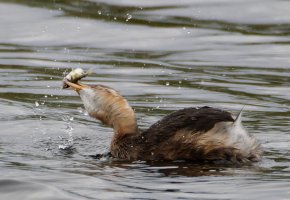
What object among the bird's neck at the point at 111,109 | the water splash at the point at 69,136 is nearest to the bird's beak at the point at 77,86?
the bird's neck at the point at 111,109

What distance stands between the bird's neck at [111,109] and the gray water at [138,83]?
0.25m

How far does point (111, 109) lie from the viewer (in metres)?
8.91

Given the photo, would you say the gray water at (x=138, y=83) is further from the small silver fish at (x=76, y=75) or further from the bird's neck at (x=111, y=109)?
the small silver fish at (x=76, y=75)

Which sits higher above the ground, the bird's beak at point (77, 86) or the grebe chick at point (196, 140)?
the bird's beak at point (77, 86)

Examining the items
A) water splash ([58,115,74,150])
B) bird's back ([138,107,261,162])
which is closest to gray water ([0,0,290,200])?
water splash ([58,115,74,150])

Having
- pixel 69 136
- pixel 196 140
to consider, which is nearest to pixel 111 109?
pixel 69 136

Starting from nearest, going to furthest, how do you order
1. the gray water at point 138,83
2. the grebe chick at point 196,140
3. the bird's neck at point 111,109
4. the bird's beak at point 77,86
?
the gray water at point 138,83 → the grebe chick at point 196,140 → the bird's neck at point 111,109 → the bird's beak at point 77,86

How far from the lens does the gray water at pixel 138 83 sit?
24.4 ft

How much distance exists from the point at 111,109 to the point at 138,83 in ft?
9.49

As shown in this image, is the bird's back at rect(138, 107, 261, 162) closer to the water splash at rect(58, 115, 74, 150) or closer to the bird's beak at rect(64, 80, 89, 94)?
the water splash at rect(58, 115, 74, 150)

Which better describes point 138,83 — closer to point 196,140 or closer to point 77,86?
point 77,86

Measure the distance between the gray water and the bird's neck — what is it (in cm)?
25

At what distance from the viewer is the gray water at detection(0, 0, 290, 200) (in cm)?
745

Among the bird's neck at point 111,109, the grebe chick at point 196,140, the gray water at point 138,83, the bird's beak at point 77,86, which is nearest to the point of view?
the gray water at point 138,83
